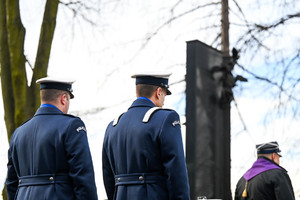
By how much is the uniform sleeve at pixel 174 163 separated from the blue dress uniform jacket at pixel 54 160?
0.79m

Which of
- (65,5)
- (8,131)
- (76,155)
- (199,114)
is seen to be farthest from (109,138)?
(65,5)

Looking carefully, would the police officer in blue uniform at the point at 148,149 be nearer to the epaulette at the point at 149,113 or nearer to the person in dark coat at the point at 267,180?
the epaulette at the point at 149,113

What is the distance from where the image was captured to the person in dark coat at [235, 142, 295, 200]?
673 cm

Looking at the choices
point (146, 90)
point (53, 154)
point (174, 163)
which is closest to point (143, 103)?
point (146, 90)

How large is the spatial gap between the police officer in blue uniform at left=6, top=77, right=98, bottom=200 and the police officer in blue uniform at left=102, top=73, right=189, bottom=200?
10.2 inches

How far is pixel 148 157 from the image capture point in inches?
161

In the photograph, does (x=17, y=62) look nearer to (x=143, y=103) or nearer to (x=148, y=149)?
(x=143, y=103)

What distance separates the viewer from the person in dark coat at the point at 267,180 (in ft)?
22.1

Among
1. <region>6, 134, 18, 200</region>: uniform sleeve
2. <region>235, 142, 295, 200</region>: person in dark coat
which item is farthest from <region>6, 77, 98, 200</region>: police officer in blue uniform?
<region>235, 142, 295, 200</region>: person in dark coat

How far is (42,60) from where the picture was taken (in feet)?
37.0

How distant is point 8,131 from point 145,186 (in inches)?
284

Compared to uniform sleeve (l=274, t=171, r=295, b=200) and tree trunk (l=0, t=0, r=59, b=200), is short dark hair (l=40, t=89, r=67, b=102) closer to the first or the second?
uniform sleeve (l=274, t=171, r=295, b=200)

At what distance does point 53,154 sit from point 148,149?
0.93m

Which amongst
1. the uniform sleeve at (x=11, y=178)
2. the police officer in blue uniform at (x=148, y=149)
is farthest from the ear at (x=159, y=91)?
the uniform sleeve at (x=11, y=178)
